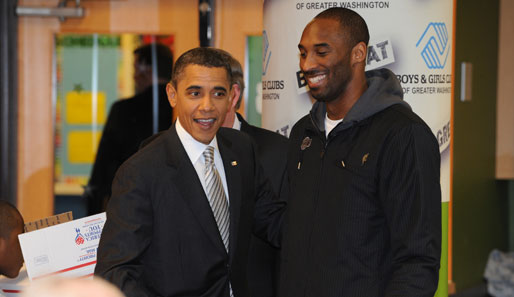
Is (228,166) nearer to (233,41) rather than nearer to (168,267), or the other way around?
(168,267)

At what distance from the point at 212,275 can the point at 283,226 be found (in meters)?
0.35

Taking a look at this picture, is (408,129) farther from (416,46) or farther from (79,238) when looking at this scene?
(79,238)

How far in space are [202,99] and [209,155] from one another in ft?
0.72

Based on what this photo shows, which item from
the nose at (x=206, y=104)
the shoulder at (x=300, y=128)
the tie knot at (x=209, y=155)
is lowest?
the tie knot at (x=209, y=155)

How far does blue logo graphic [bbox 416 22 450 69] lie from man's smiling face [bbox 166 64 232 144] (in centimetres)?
101

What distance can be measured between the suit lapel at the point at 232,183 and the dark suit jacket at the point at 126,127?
2608 millimetres

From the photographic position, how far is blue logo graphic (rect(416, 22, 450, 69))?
304 centimetres

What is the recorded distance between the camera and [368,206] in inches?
87.7

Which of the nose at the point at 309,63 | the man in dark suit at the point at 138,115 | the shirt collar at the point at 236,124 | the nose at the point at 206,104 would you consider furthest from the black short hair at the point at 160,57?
the nose at the point at 309,63

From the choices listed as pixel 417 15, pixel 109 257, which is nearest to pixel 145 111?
pixel 417 15

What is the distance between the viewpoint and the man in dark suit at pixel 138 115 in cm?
515

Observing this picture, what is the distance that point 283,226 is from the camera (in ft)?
8.54

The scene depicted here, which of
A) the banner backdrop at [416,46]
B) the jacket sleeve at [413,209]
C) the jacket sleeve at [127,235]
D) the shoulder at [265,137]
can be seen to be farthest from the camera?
the shoulder at [265,137]

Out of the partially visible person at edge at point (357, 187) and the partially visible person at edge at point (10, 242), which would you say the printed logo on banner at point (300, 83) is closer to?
the partially visible person at edge at point (357, 187)
